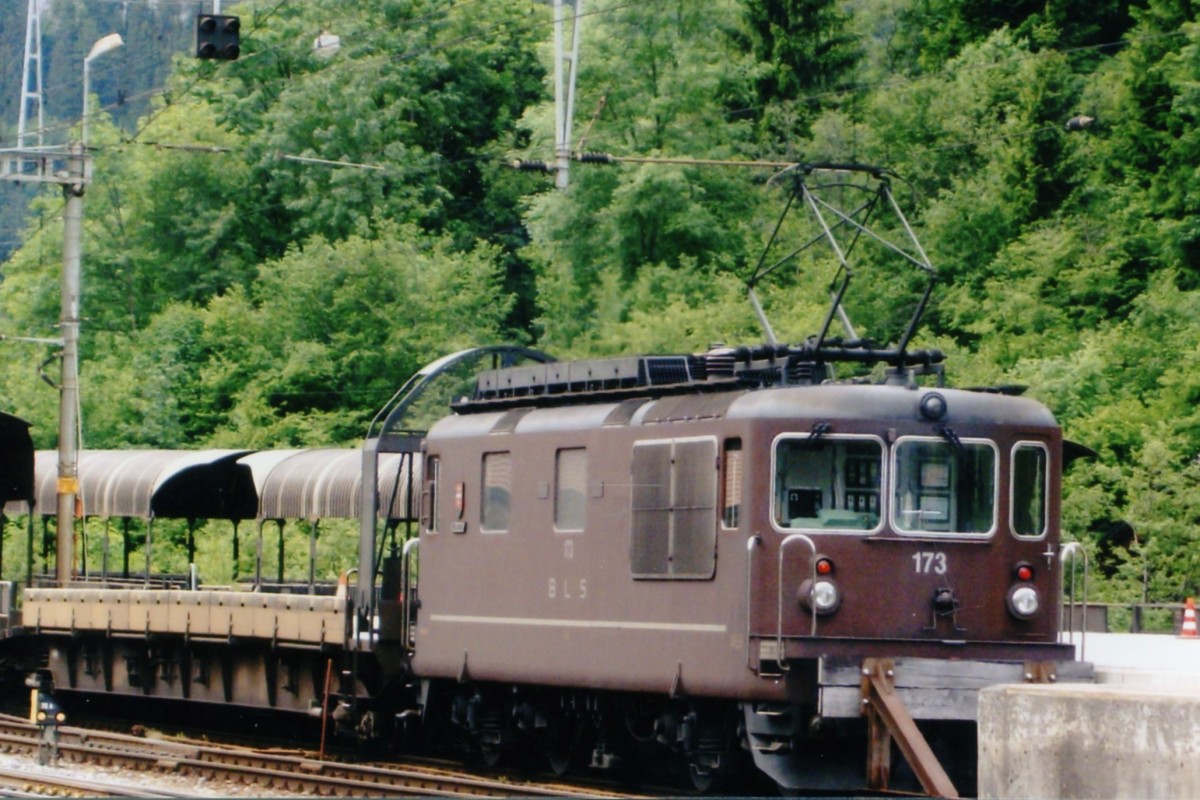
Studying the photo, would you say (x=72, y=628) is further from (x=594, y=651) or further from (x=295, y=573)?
(x=295, y=573)

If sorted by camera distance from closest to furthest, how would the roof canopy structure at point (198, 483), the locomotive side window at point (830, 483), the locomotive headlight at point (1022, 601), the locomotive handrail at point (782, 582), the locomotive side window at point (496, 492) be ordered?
the locomotive handrail at point (782, 582), the locomotive side window at point (830, 483), the locomotive headlight at point (1022, 601), the locomotive side window at point (496, 492), the roof canopy structure at point (198, 483)

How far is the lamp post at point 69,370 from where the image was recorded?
28.8m

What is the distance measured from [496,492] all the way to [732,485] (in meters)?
3.57

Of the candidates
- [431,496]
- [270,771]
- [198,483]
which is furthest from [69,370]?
[270,771]

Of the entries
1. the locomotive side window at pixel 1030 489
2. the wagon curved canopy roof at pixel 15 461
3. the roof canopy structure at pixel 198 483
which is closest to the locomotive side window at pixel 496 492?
the locomotive side window at pixel 1030 489

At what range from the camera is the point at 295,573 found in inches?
1570

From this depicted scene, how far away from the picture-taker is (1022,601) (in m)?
15.3

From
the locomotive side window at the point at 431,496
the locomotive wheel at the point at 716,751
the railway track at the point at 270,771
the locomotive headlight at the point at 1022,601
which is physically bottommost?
the railway track at the point at 270,771

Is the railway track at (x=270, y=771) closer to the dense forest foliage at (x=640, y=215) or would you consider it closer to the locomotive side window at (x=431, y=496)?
the locomotive side window at (x=431, y=496)

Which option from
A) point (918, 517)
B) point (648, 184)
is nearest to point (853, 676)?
point (918, 517)

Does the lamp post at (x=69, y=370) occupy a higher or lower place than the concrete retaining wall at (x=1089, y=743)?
higher

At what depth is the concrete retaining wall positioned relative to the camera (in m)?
11.2

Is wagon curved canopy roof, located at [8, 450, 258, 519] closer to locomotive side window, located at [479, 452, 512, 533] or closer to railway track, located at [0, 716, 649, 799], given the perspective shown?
railway track, located at [0, 716, 649, 799]

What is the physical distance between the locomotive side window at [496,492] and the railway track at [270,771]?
2125 mm
